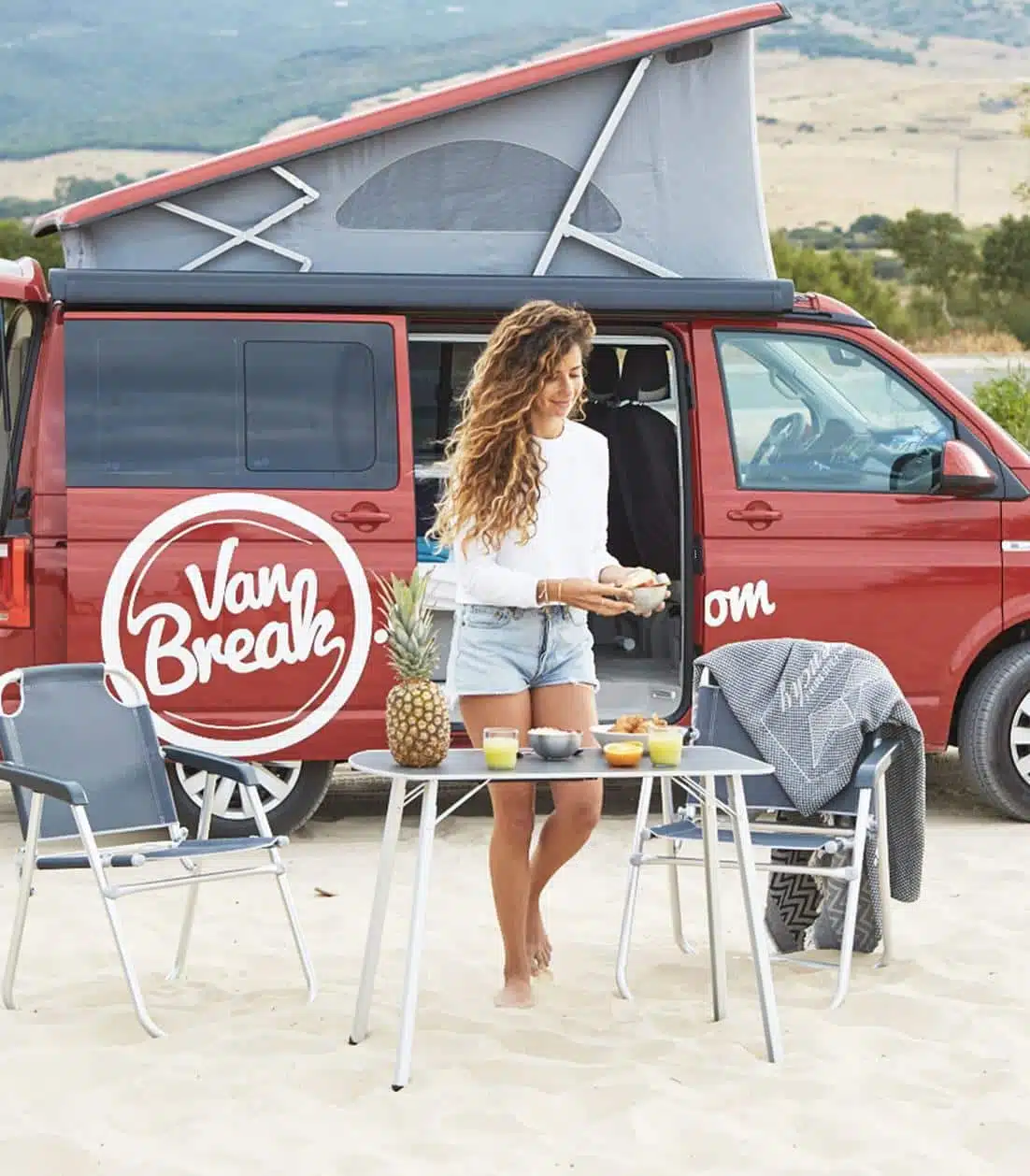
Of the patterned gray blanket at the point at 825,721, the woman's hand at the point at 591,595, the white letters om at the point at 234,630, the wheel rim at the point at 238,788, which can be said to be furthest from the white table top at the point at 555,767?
the wheel rim at the point at 238,788

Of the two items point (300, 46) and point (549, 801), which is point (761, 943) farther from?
point (300, 46)

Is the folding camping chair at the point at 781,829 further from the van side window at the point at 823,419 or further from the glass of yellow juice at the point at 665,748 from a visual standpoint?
the van side window at the point at 823,419

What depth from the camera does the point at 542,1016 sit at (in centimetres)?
515

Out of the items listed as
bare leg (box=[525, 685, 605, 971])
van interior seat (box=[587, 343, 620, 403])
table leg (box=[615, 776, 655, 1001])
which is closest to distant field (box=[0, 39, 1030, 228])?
van interior seat (box=[587, 343, 620, 403])

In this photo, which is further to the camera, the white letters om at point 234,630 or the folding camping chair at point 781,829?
the white letters om at point 234,630

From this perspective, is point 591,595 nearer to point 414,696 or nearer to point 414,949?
point 414,696

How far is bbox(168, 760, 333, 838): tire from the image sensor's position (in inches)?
283

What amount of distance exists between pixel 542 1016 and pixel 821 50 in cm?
11797

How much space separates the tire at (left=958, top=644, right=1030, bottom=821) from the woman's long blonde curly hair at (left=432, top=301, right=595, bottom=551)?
2917 mm

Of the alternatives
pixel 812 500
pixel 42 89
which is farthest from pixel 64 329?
pixel 42 89

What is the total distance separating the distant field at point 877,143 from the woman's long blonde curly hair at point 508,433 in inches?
3201

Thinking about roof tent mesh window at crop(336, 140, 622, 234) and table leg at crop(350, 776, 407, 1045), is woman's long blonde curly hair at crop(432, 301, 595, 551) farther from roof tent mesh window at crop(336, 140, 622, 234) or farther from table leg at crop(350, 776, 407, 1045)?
→ roof tent mesh window at crop(336, 140, 622, 234)

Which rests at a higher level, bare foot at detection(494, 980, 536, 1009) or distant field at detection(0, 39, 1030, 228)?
distant field at detection(0, 39, 1030, 228)

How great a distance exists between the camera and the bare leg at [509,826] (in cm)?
504
